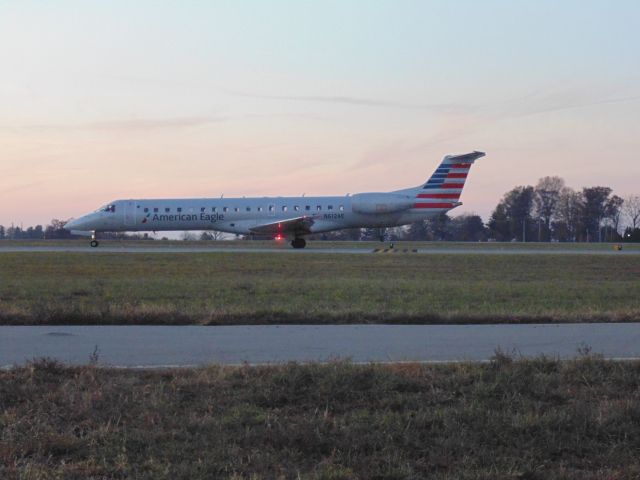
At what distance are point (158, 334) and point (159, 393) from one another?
13.5 ft

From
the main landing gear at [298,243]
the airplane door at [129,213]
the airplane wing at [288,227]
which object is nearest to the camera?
the airplane wing at [288,227]

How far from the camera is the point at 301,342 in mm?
9609

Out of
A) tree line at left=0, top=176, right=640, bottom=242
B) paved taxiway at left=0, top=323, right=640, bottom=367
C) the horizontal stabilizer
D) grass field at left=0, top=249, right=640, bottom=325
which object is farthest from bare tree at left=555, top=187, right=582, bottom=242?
paved taxiway at left=0, top=323, right=640, bottom=367

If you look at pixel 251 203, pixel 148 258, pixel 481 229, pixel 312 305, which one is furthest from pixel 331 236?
pixel 312 305

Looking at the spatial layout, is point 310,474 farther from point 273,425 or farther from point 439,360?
point 439,360

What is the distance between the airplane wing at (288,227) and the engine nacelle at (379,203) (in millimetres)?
3038

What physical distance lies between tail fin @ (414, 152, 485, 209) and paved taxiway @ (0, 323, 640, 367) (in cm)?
3459

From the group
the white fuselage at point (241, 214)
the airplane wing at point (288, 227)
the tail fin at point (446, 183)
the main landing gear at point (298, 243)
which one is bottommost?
the main landing gear at point (298, 243)

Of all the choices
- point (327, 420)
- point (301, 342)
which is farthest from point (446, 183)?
point (327, 420)

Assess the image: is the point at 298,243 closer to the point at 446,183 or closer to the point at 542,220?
the point at 446,183

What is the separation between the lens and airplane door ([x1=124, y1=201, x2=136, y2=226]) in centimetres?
4622

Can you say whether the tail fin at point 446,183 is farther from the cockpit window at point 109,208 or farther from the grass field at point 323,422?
the grass field at point 323,422

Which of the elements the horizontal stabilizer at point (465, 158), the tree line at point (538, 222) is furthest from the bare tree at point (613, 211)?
the horizontal stabilizer at point (465, 158)

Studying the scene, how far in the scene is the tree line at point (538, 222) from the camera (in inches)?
4166
